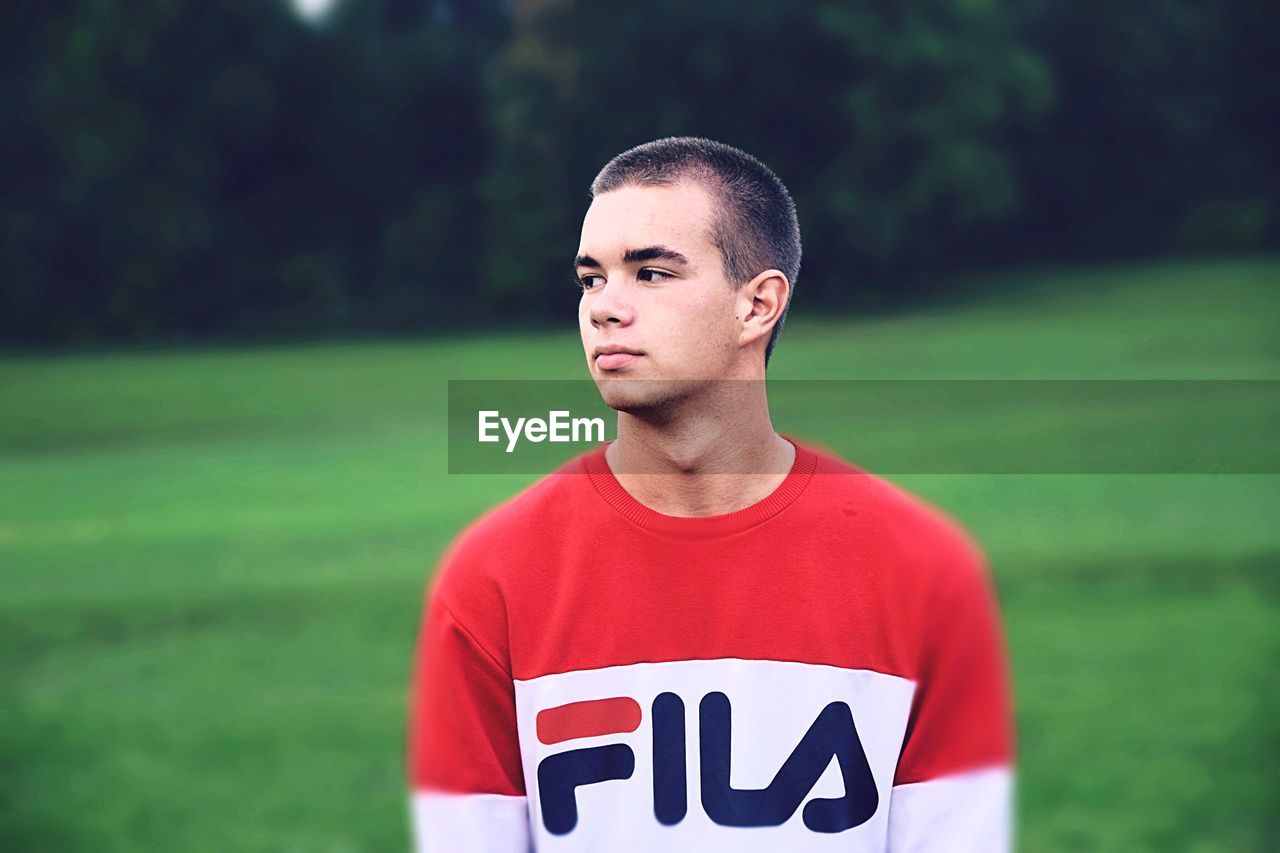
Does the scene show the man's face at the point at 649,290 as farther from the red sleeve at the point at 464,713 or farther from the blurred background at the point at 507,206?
the blurred background at the point at 507,206

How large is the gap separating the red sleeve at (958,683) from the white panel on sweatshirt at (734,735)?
0.04 metres

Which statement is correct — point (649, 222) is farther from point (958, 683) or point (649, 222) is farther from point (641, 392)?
point (958, 683)

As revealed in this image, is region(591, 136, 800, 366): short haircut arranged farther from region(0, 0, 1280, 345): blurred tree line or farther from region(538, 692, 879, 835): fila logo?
region(0, 0, 1280, 345): blurred tree line

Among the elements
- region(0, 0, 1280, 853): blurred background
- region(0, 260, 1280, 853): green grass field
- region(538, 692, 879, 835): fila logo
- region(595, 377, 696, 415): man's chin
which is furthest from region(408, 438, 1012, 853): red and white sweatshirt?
region(0, 0, 1280, 853): blurred background

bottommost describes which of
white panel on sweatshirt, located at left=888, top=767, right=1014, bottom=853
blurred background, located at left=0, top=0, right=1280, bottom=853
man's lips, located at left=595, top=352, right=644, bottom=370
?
white panel on sweatshirt, located at left=888, top=767, right=1014, bottom=853

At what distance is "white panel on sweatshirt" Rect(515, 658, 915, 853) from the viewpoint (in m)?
2.24

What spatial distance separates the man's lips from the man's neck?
0.44 feet

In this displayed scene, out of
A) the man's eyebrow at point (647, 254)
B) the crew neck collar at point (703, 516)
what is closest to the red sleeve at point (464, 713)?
the crew neck collar at point (703, 516)

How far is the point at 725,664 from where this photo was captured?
7.39ft

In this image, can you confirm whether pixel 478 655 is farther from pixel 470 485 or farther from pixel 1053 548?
pixel 470 485

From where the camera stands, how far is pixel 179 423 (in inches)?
930

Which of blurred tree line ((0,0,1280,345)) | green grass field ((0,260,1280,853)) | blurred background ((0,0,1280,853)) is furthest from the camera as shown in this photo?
blurred tree line ((0,0,1280,345))

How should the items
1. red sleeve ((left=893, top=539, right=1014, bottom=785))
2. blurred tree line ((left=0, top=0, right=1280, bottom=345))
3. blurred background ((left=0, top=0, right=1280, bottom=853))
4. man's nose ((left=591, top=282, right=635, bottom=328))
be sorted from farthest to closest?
blurred tree line ((left=0, top=0, right=1280, bottom=345))
blurred background ((left=0, top=0, right=1280, bottom=853))
red sleeve ((left=893, top=539, right=1014, bottom=785))
man's nose ((left=591, top=282, right=635, bottom=328))

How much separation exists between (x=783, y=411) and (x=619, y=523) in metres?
19.6
